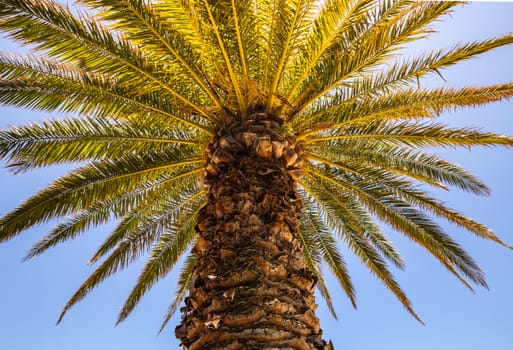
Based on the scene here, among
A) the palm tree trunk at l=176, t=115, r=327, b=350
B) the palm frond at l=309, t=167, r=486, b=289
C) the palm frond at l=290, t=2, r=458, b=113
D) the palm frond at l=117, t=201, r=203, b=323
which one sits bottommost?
→ the palm tree trunk at l=176, t=115, r=327, b=350

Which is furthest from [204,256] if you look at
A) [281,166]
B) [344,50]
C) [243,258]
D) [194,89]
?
[344,50]

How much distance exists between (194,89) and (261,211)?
2.43 metres

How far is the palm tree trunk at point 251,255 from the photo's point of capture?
4.75m

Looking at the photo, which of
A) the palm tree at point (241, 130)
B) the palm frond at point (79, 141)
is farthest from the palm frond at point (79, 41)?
the palm frond at point (79, 141)

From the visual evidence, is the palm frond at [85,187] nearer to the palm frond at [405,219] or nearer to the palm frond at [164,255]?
the palm frond at [164,255]

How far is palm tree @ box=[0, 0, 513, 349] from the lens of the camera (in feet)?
18.0

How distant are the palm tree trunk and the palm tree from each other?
19mm

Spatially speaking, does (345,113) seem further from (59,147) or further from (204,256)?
(59,147)

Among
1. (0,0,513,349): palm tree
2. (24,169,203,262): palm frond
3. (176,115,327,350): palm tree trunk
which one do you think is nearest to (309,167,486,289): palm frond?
(0,0,513,349): palm tree

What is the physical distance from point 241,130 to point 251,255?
1.90 meters

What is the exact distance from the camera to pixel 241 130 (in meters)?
6.51

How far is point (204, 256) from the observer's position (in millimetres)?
5730

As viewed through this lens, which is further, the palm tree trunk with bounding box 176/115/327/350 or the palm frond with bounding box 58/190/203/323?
the palm frond with bounding box 58/190/203/323

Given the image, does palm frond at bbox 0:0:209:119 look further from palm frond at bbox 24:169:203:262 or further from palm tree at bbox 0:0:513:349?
palm frond at bbox 24:169:203:262
